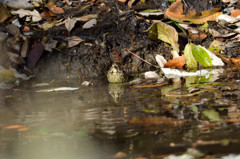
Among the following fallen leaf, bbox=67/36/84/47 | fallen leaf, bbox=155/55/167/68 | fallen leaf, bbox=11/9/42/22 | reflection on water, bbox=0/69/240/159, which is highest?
fallen leaf, bbox=11/9/42/22

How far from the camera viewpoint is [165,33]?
4109 mm

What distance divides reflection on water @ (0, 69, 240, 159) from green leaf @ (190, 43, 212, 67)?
69cm

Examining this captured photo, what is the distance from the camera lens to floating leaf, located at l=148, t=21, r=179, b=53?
13.3 feet

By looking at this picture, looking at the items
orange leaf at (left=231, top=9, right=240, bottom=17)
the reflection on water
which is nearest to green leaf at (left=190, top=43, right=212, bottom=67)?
the reflection on water

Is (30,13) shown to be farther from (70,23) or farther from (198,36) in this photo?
(198,36)

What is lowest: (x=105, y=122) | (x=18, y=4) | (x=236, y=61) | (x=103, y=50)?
(x=105, y=122)

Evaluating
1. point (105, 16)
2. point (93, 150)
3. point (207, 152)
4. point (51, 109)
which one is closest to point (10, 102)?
point (51, 109)

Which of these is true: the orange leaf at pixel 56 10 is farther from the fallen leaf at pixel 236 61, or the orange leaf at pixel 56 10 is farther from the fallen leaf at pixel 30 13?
the fallen leaf at pixel 236 61

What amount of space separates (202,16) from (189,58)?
1.07m

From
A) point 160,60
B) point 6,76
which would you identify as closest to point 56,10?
point 6,76

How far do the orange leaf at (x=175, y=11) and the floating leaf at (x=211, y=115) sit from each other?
290cm

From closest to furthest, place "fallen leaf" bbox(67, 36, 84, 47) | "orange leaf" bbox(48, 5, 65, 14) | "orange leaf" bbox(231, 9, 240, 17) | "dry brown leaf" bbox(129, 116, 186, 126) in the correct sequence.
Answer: "dry brown leaf" bbox(129, 116, 186, 126) < "fallen leaf" bbox(67, 36, 84, 47) < "orange leaf" bbox(231, 9, 240, 17) < "orange leaf" bbox(48, 5, 65, 14)

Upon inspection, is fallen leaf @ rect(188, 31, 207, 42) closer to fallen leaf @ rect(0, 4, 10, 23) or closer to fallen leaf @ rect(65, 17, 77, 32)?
fallen leaf @ rect(65, 17, 77, 32)

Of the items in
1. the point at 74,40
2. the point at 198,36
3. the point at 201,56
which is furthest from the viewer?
the point at 198,36
